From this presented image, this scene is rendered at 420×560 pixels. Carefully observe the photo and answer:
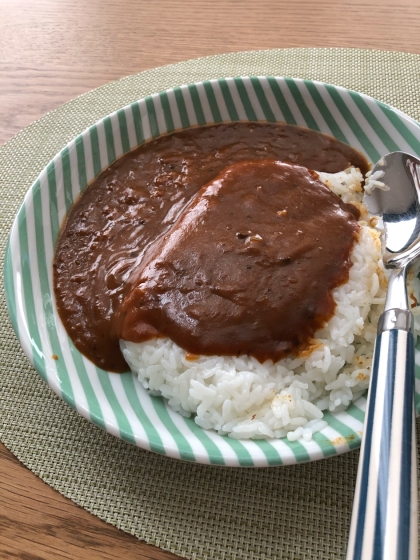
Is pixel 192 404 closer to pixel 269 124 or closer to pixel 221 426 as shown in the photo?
pixel 221 426

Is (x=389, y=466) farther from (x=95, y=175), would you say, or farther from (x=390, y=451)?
(x=95, y=175)

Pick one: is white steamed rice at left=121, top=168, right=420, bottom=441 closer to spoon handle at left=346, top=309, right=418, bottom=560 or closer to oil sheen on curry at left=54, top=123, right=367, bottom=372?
oil sheen on curry at left=54, top=123, right=367, bottom=372

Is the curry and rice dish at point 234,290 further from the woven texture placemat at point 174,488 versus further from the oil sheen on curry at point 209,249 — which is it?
the woven texture placemat at point 174,488

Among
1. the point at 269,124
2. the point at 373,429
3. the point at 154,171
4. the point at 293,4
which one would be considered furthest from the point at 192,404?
the point at 293,4

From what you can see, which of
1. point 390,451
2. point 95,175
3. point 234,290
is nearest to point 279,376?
point 234,290

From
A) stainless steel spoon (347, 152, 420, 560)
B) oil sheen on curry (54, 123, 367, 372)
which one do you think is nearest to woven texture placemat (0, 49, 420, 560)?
oil sheen on curry (54, 123, 367, 372)

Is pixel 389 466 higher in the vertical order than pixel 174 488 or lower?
higher

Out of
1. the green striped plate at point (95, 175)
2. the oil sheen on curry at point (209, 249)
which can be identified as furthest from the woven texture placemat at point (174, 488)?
the oil sheen on curry at point (209, 249)
